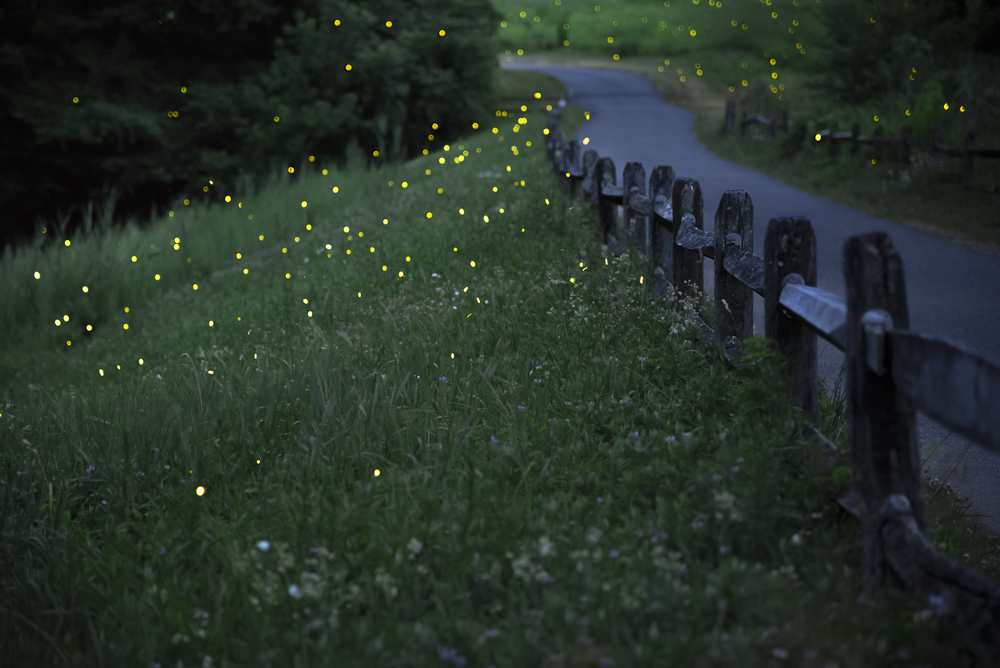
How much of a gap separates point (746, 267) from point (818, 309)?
3.75 feet

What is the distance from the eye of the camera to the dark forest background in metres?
20.5

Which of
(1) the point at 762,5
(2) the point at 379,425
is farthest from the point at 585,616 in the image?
(1) the point at 762,5

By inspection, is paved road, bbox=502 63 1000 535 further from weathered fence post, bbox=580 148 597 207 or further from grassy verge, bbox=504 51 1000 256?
weathered fence post, bbox=580 148 597 207

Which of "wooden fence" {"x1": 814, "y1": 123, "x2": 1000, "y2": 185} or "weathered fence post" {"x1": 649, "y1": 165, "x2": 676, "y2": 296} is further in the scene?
"wooden fence" {"x1": 814, "y1": 123, "x2": 1000, "y2": 185}

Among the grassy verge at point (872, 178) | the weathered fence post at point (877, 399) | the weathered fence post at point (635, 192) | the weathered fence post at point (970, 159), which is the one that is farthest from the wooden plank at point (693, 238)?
the weathered fence post at point (970, 159)

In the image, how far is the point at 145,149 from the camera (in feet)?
72.9

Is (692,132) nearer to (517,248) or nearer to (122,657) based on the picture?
(517,248)

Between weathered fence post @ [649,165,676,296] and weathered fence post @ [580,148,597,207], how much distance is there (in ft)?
6.23

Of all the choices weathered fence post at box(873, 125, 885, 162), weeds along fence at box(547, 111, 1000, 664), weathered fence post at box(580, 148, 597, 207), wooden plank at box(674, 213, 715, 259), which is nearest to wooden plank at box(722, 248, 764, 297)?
weeds along fence at box(547, 111, 1000, 664)

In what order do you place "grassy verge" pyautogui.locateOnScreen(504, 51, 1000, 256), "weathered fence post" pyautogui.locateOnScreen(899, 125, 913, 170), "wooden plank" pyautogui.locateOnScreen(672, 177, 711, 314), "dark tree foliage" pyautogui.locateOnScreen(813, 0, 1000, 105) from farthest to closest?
"dark tree foliage" pyautogui.locateOnScreen(813, 0, 1000, 105) < "weathered fence post" pyautogui.locateOnScreen(899, 125, 913, 170) < "grassy verge" pyautogui.locateOnScreen(504, 51, 1000, 256) < "wooden plank" pyautogui.locateOnScreen(672, 177, 711, 314)

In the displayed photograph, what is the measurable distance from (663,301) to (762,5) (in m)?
50.5

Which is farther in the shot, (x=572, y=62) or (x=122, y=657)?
(x=572, y=62)

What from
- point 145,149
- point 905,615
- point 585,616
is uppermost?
point 905,615

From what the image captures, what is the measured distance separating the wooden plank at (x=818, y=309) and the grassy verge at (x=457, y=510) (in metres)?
0.30
